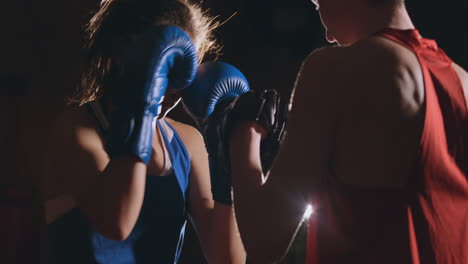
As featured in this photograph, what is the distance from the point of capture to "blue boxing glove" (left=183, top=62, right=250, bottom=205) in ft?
3.60

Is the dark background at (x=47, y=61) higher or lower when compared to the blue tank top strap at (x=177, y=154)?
lower

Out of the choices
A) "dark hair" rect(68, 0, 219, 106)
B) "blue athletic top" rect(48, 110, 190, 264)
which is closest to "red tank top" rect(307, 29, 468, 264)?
"blue athletic top" rect(48, 110, 190, 264)

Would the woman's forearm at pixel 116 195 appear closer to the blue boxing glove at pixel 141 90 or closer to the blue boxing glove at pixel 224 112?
the blue boxing glove at pixel 141 90

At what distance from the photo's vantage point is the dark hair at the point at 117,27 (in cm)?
124

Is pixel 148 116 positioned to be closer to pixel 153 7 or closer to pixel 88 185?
pixel 88 185

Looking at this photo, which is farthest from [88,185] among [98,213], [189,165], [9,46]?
[9,46]

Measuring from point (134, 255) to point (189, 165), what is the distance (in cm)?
33

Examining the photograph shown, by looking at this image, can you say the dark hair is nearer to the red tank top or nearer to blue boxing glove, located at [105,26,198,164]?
blue boxing glove, located at [105,26,198,164]

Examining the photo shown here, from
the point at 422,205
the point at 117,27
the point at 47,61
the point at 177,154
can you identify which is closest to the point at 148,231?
the point at 177,154

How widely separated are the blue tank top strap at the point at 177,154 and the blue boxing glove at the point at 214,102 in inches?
6.4

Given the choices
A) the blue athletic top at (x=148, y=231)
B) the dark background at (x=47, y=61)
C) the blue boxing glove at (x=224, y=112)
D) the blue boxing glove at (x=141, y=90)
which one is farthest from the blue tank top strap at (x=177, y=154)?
the dark background at (x=47, y=61)

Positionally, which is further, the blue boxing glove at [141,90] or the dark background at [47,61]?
the dark background at [47,61]

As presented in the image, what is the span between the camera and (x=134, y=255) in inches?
48.2

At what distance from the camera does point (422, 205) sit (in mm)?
765
